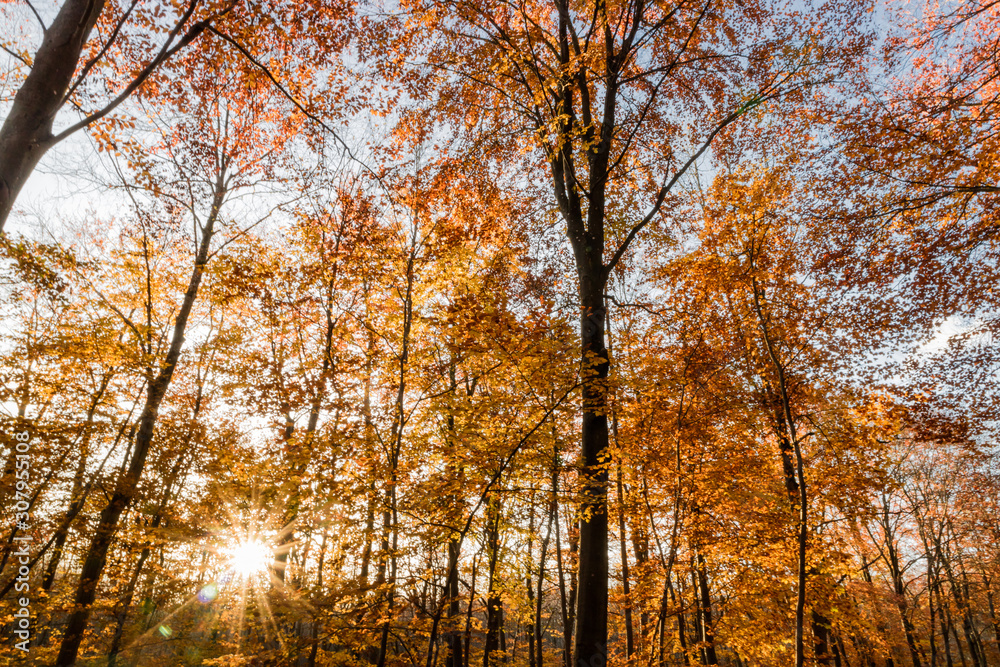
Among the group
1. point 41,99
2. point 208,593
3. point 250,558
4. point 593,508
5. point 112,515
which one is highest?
point 41,99

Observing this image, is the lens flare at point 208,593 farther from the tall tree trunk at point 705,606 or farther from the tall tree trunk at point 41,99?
the tall tree trunk at point 705,606

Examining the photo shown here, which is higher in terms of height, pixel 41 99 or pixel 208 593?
pixel 41 99

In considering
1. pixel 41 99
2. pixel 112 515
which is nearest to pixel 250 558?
pixel 112 515

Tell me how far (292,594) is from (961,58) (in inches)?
447

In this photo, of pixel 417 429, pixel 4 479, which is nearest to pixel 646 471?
pixel 417 429

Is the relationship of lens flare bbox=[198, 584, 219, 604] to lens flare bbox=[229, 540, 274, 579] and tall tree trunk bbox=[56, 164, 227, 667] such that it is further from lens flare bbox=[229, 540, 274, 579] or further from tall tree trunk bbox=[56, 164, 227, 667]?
tall tree trunk bbox=[56, 164, 227, 667]

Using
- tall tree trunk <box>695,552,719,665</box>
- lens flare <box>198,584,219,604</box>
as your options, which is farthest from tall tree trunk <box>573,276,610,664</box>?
lens flare <box>198,584,219,604</box>

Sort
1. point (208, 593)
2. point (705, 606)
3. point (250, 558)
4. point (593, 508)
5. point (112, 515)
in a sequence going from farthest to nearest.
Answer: point (705, 606) < point (208, 593) < point (112, 515) < point (250, 558) < point (593, 508)

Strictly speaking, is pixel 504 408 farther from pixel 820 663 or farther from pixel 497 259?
pixel 820 663

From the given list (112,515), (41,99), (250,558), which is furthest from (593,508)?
(112,515)

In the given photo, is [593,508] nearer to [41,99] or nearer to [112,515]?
[41,99]

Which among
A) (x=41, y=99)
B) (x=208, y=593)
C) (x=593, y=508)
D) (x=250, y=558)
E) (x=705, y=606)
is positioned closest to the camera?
(x=41, y=99)

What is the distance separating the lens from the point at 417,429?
627 cm

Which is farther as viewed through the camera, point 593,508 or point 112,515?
point 112,515
